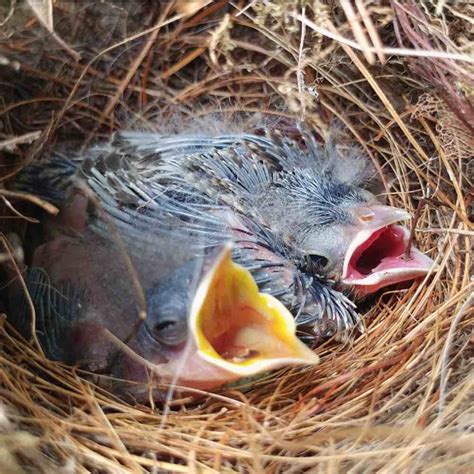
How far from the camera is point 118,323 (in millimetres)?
1301

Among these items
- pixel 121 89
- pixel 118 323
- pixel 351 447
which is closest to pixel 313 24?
pixel 121 89

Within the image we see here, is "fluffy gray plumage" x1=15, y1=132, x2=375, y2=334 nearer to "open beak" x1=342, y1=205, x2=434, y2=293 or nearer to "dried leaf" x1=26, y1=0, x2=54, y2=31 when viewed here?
"open beak" x1=342, y1=205, x2=434, y2=293

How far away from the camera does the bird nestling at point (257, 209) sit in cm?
142

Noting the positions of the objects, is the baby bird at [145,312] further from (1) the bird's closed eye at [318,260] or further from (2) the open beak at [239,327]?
(1) the bird's closed eye at [318,260]

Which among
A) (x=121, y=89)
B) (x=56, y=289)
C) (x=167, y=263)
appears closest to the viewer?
(x=167, y=263)

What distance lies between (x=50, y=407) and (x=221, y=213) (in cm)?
52

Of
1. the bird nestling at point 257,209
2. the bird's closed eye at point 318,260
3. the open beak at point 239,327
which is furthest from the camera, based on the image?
the bird's closed eye at point 318,260

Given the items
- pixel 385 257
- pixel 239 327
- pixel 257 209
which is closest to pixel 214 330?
pixel 239 327

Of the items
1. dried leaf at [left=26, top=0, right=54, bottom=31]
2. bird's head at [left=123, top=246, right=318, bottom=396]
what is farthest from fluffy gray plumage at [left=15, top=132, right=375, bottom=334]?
dried leaf at [left=26, top=0, right=54, bottom=31]

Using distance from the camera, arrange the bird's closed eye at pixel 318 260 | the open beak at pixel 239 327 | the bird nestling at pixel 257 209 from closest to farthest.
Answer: the open beak at pixel 239 327 < the bird nestling at pixel 257 209 < the bird's closed eye at pixel 318 260

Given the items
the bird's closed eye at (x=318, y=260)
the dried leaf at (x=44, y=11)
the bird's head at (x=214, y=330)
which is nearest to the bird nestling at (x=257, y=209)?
the bird's closed eye at (x=318, y=260)

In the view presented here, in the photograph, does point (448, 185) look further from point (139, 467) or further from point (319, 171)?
point (139, 467)

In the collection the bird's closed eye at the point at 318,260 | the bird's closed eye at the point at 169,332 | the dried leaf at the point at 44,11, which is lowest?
the bird's closed eye at the point at 318,260

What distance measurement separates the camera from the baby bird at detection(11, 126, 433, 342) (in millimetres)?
1426
